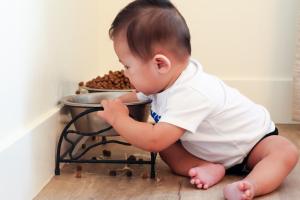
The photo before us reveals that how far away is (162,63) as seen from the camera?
110cm

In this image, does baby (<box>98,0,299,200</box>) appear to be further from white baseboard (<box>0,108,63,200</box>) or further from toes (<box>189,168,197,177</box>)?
white baseboard (<box>0,108,63,200</box>)

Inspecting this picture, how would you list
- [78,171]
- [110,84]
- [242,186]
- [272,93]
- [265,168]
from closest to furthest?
[242,186] < [265,168] < [78,171] < [110,84] < [272,93]

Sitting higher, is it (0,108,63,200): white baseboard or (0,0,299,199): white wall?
(0,0,299,199): white wall

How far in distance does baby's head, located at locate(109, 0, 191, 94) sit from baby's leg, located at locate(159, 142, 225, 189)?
20 cm

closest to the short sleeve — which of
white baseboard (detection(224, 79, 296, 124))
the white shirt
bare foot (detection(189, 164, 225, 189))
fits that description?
the white shirt

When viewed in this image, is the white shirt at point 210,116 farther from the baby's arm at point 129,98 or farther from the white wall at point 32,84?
the white wall at point 32,84

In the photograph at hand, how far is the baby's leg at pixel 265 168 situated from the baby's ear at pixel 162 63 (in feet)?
0.92

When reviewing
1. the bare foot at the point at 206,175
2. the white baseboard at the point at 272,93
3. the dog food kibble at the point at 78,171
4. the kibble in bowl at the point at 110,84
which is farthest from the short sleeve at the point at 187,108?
the white baseboard at the point at 272,93

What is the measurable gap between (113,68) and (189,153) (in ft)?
2.64

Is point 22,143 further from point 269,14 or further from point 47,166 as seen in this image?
point 269,14

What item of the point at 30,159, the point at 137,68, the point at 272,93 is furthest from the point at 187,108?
the point at 272,93

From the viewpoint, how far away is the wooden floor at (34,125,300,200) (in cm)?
107

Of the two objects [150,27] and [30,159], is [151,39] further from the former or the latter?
[30,159]

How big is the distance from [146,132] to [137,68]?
0.14 m
